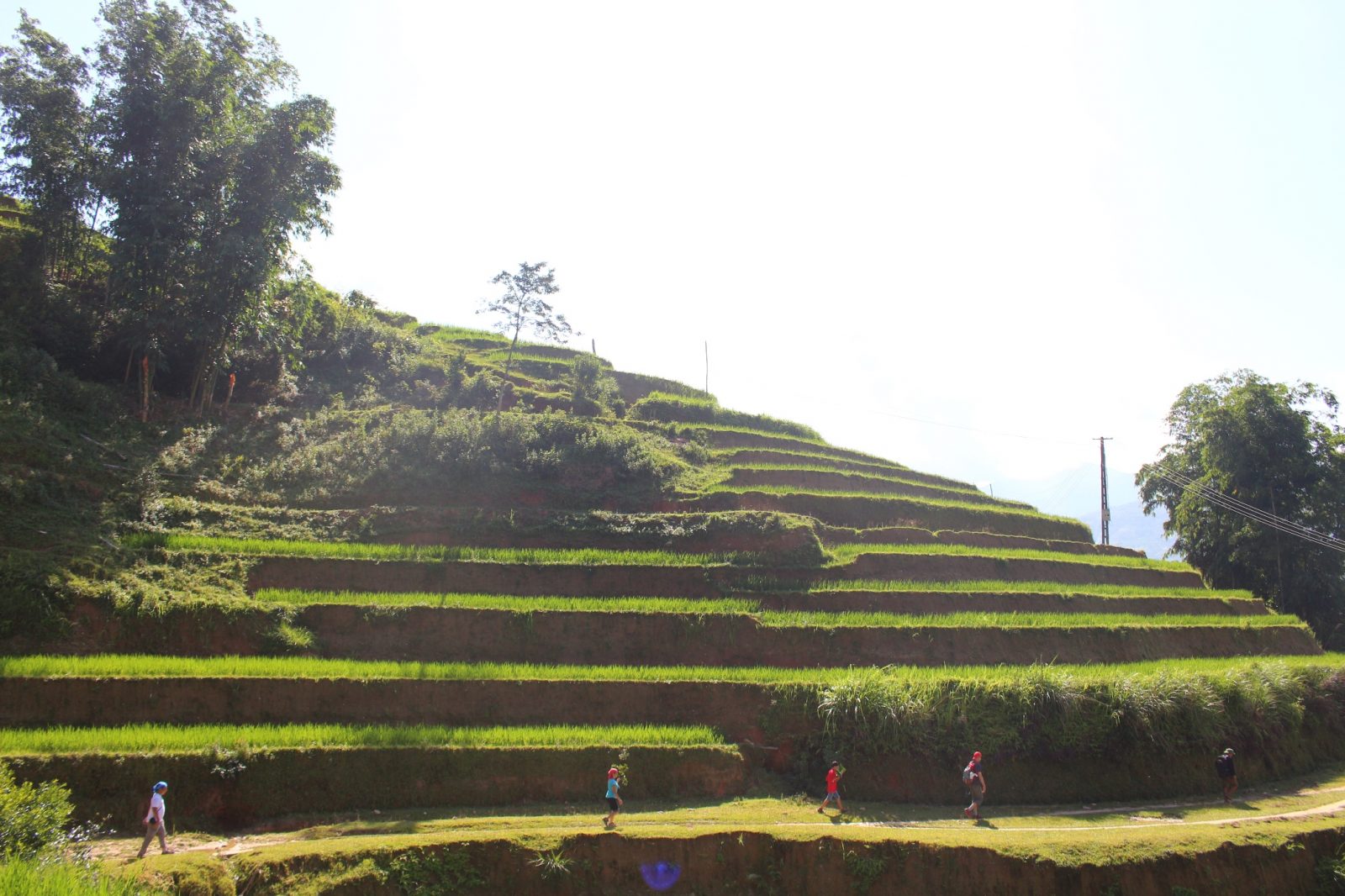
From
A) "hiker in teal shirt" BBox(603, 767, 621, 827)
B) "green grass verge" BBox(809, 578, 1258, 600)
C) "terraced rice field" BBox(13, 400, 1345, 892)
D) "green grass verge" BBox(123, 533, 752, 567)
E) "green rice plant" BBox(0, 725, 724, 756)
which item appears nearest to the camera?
"green rice plant" BBox(0, 725, 724, 756)

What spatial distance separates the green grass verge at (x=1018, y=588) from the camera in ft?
70.4

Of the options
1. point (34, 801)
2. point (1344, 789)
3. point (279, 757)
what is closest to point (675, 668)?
point (279, 757)

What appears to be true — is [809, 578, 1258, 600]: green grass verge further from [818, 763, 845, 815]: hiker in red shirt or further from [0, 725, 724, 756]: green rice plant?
[0, 725, 724, 756]: green rice plant

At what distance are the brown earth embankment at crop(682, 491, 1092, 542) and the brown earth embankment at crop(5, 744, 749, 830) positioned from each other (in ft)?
34.9

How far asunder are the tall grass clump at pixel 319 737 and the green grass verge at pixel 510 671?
40.8 inches

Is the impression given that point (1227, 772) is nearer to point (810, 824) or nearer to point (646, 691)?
point (810, 824)

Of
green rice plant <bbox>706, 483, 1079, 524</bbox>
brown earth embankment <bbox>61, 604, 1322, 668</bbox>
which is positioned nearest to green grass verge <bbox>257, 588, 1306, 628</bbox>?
brown earth embankment <bbox>61, 604, 1322, 668</bbox>

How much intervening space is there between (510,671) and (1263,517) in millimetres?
29757

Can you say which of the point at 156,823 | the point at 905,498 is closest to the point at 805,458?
the point at 905,498

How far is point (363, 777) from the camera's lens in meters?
12.6

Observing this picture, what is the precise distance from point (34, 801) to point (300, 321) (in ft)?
58.5

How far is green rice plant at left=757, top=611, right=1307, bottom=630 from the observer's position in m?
19.3

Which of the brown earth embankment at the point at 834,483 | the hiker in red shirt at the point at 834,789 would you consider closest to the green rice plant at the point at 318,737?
the hiker in red shirt at the point at 834,789

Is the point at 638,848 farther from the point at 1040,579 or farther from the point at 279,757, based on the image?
the point at 1040,579
